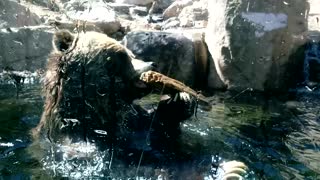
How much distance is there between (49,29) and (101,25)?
1.72m

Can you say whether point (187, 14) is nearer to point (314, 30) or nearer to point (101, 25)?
point (101, 25)

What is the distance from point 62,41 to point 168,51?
3.59 meters

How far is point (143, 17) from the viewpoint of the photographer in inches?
563

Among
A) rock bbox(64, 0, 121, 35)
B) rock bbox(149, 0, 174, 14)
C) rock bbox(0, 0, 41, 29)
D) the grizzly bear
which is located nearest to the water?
the grizzly bear

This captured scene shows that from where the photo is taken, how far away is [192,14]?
1224 cm

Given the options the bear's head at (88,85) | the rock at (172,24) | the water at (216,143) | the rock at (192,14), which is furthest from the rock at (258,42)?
the bear's head at (88,85)

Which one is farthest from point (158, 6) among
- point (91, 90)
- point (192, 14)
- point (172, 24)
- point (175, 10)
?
point (91, 90)

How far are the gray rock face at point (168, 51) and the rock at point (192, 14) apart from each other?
2895 mm

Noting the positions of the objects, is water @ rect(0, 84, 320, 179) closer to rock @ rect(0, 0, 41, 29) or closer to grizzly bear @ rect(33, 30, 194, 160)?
grizzly bear @ rect(33, 30, 194, 160)

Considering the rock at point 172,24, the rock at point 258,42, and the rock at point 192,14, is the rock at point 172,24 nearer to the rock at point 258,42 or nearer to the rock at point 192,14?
the rock at point 192,14

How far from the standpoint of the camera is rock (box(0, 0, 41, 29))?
929 centimetres

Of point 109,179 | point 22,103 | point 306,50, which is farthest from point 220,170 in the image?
point 306,50

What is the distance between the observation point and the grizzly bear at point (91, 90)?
4871mm

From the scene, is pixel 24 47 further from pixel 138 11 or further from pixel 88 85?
pixel 138 11
